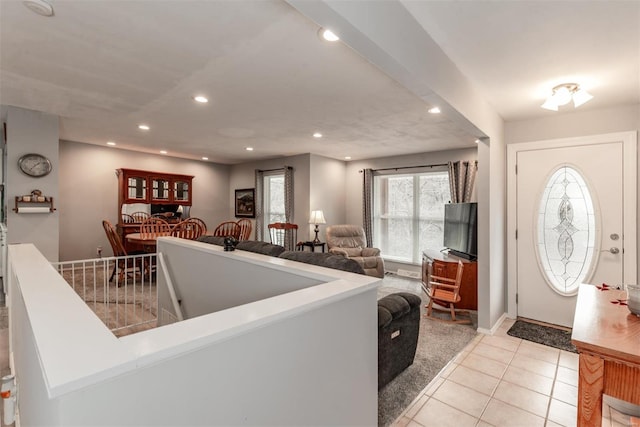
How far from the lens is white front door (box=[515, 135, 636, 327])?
3.08m

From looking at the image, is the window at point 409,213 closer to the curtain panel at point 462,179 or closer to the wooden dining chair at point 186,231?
the curtain panel at point 462,179

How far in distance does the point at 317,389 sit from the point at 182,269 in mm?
2206

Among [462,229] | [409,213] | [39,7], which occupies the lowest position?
[462,229]

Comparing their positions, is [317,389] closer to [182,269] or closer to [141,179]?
[182,269]

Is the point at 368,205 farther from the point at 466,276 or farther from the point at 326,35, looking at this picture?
the point at 326,35

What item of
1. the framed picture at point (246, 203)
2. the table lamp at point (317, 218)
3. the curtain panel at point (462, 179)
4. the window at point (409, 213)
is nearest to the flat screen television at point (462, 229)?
the curtain panel at point (462, 179)

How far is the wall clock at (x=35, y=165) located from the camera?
11.4 ft

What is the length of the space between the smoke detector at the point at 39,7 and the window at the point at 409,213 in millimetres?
5554

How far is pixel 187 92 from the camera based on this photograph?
294cm

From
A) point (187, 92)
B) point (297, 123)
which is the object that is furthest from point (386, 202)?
point (187, 92)

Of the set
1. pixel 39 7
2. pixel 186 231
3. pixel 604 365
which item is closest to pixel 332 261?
pixel 604 365

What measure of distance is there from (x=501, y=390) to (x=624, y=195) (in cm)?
246

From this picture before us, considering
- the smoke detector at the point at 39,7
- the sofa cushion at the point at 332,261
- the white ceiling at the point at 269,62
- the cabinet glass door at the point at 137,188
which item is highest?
the white ceiling at the point at 269,62

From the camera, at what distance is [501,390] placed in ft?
7.41
